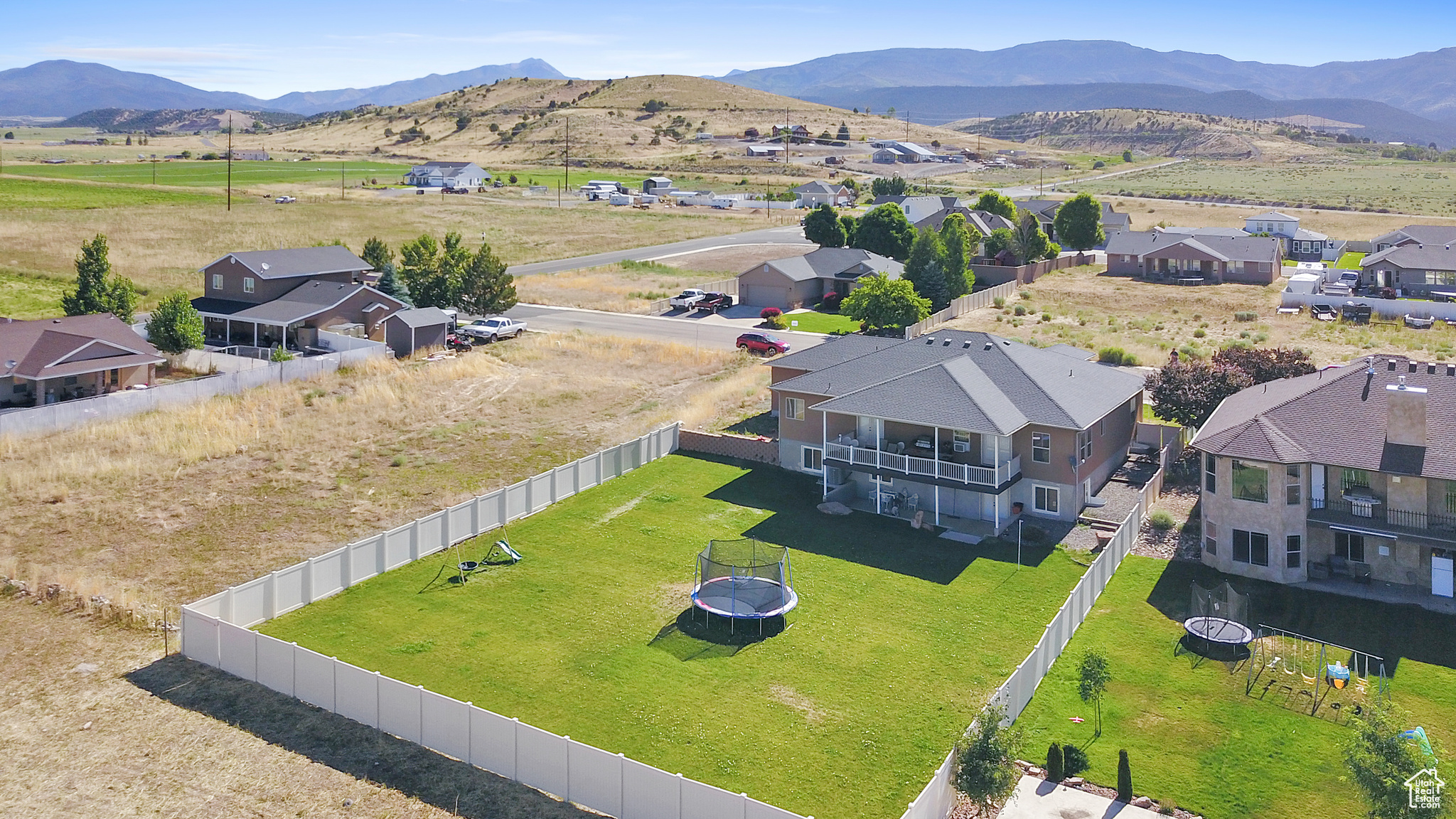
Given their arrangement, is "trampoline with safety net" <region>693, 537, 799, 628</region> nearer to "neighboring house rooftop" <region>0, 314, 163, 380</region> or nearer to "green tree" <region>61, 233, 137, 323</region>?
"neighboring house rooftop" <region>0, 314, 163, 380</region>

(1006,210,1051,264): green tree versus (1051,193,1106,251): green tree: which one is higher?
(1051,193,1106,251): green tree

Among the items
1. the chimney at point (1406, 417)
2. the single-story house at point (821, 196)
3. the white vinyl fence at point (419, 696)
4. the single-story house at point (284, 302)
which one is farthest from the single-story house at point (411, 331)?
the single-story house at point (821, 196)

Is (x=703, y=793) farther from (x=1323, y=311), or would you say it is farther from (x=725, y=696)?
(x=1323, y=311)

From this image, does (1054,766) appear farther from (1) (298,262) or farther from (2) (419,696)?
(1) (298,262)

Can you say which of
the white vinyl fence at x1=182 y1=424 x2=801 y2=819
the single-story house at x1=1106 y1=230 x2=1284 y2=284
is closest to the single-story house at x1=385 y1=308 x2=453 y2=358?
the white vinyl fence at x1=182 y1=424 x2=801 y2=819

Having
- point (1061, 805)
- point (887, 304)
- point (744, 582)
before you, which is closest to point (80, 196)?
point (887, 304)

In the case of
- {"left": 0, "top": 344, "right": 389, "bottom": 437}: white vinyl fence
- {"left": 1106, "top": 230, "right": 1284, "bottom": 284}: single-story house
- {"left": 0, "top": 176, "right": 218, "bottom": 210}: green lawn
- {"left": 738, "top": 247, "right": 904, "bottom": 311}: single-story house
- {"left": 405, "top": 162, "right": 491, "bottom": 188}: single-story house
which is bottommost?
{"left": 0, "top": 344, "right": 389, "bottom": 437}: white vinyl fence

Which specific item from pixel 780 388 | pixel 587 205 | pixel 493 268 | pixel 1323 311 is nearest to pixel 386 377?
pixel 493 268
